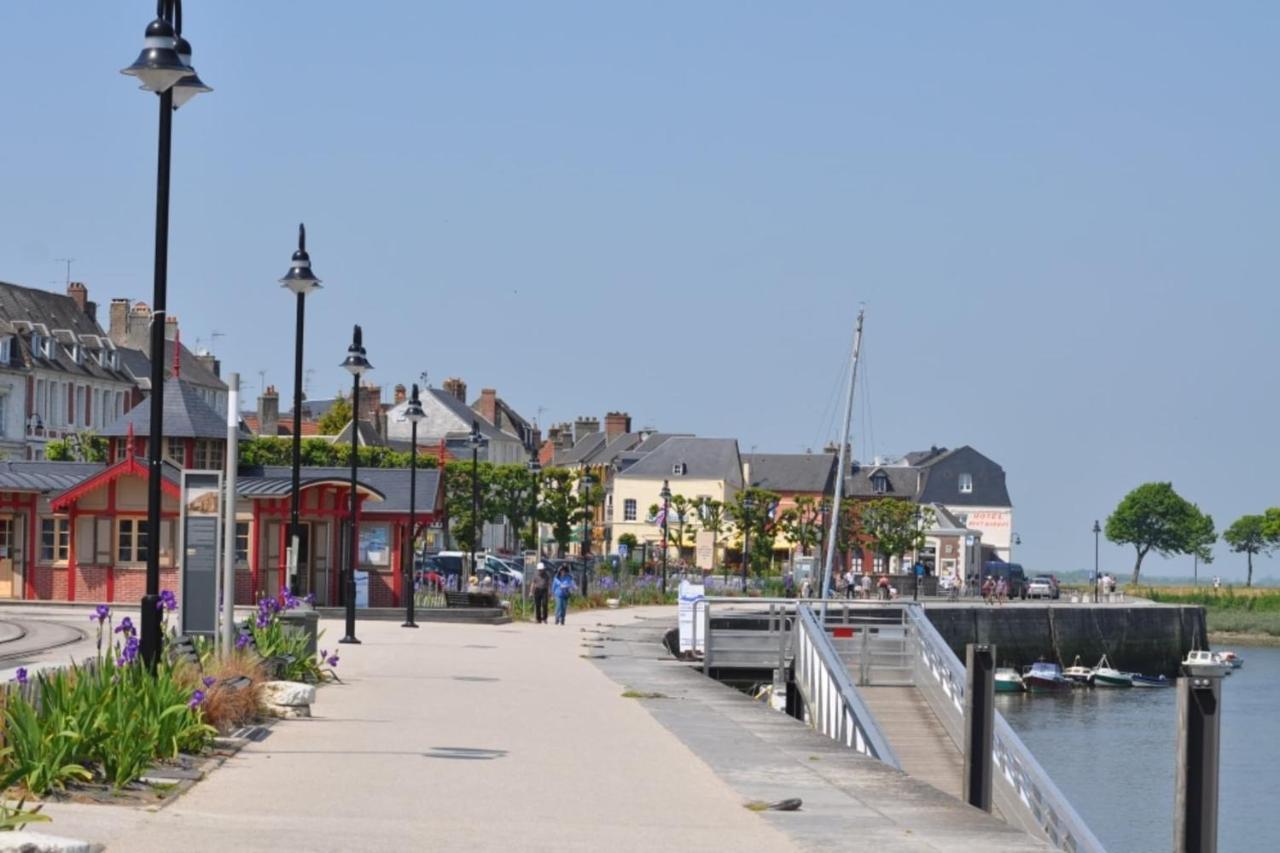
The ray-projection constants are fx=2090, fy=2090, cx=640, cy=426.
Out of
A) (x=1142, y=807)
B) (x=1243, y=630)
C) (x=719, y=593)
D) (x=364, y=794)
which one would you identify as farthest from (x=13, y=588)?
(x=1243, y=630)

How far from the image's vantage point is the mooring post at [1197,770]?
12305mm

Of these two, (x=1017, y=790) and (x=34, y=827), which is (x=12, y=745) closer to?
(x=34, y=827)

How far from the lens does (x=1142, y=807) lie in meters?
39.9

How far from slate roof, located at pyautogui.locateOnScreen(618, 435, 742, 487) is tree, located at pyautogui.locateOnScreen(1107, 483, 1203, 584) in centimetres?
7288

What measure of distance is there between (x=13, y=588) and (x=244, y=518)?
595 cm

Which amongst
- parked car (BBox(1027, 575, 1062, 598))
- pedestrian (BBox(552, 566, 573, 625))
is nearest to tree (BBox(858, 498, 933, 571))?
parked car (BBox(1027, 575, 1062, 598))

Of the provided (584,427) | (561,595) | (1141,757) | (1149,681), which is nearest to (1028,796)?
Result: (561,595)

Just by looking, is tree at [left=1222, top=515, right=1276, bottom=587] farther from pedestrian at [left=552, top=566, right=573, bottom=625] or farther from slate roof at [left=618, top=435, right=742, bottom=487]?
pedestrian at [left=552, top=566, right=573, bottom=625]

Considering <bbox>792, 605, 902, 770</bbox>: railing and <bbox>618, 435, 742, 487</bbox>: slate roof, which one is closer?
<bbox>792, 605, 902, 770</bbox>: railing

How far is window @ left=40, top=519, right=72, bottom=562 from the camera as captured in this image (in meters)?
48.3

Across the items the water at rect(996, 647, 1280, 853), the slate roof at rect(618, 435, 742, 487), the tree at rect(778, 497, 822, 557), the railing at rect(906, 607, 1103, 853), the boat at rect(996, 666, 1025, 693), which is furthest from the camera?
the slate roof at rect(618, 435, 742, 487)

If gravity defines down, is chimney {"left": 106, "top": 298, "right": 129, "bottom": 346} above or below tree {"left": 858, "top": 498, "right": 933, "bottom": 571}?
above

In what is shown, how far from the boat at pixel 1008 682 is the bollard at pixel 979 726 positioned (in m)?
53.8

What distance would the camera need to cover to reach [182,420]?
5009 centimetres
